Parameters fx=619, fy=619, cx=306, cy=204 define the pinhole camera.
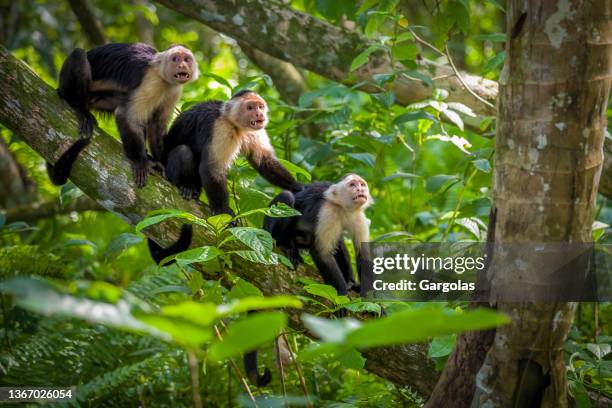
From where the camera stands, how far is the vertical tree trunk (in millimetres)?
2219

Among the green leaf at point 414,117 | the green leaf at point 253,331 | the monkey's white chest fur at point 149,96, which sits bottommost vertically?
the green leaf at point 253,331

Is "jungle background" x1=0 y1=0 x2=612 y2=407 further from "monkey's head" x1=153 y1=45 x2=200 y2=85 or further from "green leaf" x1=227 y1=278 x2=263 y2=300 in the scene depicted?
"monkey's head" x1=153 y1=45 x2=200 y2=85

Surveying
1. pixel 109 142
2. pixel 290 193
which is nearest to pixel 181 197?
pixel 109 142

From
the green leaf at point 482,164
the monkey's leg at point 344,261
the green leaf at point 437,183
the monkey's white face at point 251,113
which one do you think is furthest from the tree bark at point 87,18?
the green leaf at point 482,164

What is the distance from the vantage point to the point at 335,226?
14.6 ft

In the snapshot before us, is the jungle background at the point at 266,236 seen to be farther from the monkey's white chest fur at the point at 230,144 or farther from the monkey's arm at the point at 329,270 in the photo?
the monkey's arm at the point at 329,270

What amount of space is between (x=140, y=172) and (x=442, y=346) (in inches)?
78.2

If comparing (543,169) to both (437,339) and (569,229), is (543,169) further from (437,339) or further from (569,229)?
(437,339)

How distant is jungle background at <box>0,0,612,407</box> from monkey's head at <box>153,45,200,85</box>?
284 mm

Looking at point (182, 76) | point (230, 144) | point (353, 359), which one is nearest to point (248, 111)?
point (230, 144)

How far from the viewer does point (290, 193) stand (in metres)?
4.39

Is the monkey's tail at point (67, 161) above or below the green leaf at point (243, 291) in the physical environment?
above

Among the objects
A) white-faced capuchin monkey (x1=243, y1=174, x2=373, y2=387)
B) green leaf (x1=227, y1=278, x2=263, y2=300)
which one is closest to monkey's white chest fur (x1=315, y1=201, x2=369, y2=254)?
white-faced capuchin monkey (x1=243, y1=174, x2=373, y2=387)

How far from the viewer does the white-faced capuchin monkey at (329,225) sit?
4305mm
